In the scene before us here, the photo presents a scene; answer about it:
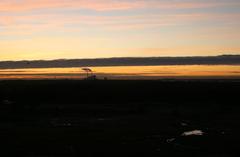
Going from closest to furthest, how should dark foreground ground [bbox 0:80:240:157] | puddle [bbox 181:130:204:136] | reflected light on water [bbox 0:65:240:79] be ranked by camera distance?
dark foreground ground [bbox 0:80:240:157]
puddle [bbox 181:130:204:136]
reflected light on water [bbox 0:65:240:79]

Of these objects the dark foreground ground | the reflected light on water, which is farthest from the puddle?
the reflected light on water

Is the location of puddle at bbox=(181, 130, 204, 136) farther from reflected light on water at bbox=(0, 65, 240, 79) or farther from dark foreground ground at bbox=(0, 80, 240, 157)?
reflected light on water at bbox=(0, 65, 240, 79)

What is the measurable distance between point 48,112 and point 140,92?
13318 millimetres

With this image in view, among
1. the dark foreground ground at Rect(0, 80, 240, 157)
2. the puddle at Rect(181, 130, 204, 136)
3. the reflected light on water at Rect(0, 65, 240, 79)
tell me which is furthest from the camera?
the reflected light on water at Rect(0, 65, 240, 79)

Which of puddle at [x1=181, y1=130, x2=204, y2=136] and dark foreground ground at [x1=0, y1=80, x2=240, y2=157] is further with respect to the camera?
puddle at [x1=181, y1=130, x2=204, y2=136]

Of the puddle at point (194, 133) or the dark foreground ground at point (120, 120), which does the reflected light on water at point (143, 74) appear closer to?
the dark foreground ground at point (120, 120)

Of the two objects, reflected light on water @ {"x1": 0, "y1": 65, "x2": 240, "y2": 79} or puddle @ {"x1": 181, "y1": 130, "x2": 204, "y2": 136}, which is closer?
puddle @ {"x1": 181, "y1": 130, "x2": 204, "y2": 136}

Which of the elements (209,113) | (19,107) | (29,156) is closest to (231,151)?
(29,156)

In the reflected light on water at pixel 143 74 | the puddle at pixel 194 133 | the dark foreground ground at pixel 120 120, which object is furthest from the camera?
the reflected light on water at pixel 143 74

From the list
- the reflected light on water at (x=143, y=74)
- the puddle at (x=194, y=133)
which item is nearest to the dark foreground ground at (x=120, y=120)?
the puddle at (x=194, y=133)

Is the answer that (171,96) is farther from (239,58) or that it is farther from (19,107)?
(239,58)

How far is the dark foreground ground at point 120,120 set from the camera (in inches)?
951

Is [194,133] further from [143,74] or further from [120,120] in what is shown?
[143,74]

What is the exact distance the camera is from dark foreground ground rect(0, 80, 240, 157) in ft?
79.3
